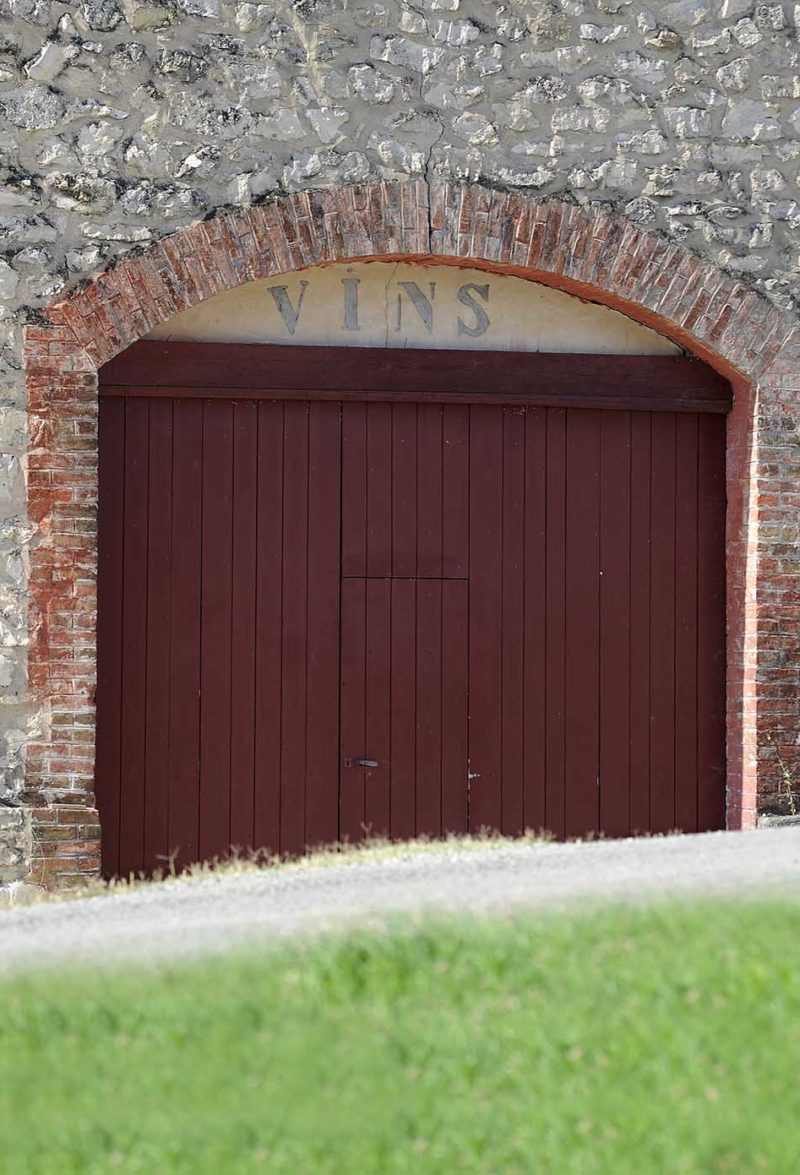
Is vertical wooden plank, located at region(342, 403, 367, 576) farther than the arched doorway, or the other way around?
vertical wooden plank, located at region(342, 403, 367, 576)

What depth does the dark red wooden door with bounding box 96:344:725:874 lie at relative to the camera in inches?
342

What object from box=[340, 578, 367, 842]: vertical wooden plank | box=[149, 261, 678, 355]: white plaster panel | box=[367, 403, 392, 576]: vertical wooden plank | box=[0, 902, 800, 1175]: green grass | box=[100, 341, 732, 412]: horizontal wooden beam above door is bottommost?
box=[0, 902, 800, 1175]: green grass

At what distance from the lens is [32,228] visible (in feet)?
27.1

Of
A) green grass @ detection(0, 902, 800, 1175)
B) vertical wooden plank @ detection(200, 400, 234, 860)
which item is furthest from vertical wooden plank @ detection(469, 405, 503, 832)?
green grass @ detection(0, 902, 800, 1175)

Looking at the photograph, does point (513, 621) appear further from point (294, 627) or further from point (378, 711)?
point (294, 627)

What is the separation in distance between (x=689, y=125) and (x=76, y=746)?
4.70m

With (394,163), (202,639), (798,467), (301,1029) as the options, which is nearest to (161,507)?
(202,639)

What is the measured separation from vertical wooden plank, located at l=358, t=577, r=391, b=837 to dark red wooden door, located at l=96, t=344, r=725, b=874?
0.04ft

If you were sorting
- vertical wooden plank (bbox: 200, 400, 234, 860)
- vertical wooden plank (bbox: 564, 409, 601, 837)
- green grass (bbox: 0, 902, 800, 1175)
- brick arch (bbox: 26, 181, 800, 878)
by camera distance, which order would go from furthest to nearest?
vertical wooden plank (bbox: 564, 409, 601, 837)
vertical wooden plank (bbox: 200, 400, 234, 860)
brick arch (bbox: 26, 181, 800, 878)
green grass (bbox: 0, 902, 800, 1175)

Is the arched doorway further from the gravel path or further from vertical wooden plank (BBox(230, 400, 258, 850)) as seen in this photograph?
the gravel path

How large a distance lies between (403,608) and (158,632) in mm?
1343

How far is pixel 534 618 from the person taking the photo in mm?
9039

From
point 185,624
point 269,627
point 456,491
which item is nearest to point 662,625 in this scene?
point 456,491

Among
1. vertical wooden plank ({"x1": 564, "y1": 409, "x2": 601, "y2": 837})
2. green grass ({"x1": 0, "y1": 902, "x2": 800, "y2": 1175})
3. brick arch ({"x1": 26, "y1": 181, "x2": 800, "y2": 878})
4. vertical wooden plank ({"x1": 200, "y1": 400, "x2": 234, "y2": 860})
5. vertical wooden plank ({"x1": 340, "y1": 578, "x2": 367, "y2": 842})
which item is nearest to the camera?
green grass ({"x1": 0, "y1": 902, "x2": 800, "y2": 1175})
